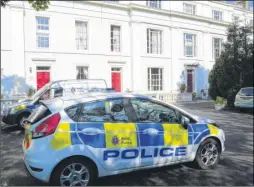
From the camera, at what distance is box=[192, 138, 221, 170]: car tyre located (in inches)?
204

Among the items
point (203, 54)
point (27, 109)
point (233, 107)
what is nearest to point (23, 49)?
point (27, 109)

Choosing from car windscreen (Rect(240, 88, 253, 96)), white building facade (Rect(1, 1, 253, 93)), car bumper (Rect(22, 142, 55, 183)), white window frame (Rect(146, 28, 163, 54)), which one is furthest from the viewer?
white window frame (Rect(146, 28, 163, 54))

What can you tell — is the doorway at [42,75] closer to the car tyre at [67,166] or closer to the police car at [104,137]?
the police car at [104,137]

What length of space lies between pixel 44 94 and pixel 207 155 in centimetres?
653

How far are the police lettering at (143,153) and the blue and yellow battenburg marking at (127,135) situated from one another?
92 millimetres

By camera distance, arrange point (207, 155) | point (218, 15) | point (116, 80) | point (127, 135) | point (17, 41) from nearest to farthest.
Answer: point (127, 135), point (207, 155), point (17, 41), point (116, 80), point (218, 15)

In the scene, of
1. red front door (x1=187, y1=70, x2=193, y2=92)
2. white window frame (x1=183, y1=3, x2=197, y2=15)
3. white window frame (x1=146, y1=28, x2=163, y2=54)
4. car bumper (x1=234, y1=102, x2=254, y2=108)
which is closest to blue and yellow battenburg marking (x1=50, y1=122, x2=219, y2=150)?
car bumper (x1=234, y1=102, x2=254, y2=108)

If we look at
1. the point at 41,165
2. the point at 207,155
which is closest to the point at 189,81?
the point at 207,155

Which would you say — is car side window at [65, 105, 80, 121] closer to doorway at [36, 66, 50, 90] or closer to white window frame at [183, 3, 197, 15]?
doorway at [36, 66, 50, 90]

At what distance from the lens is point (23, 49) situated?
17688 millimetres

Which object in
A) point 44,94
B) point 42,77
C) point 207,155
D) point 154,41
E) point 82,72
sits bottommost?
point 207,155

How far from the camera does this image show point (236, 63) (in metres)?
17.3

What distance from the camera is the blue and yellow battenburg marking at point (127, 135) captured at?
4027 millimetres

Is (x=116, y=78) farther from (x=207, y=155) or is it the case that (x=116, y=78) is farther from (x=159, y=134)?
(x=159, y=134)
